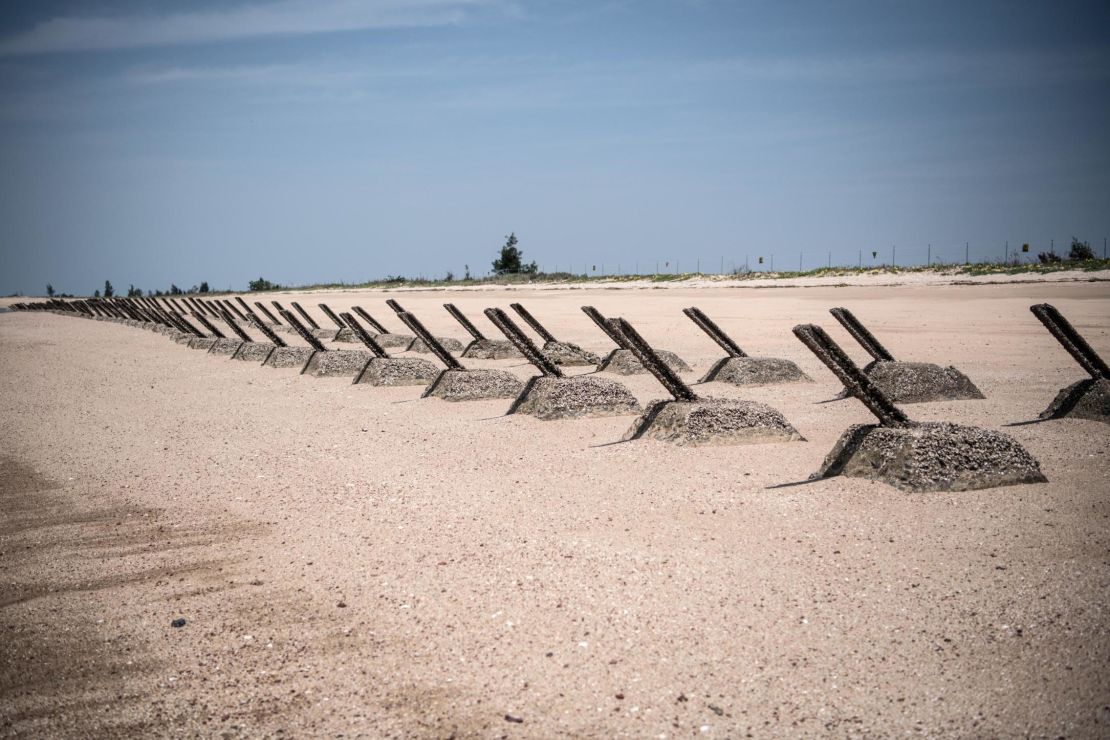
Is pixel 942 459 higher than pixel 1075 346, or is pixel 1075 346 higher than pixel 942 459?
pixel 1075 346

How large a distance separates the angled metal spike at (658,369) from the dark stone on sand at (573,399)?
832mm

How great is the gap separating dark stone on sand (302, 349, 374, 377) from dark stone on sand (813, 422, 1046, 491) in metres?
9.70

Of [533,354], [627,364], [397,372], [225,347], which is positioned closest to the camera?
[533,354]

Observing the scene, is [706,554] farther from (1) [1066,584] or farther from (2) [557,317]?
(2) [557,317]

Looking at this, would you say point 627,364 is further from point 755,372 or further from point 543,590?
point 543,590

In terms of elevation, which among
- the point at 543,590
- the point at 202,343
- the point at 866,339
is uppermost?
the point at 866,339

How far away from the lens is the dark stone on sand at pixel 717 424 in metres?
7.09

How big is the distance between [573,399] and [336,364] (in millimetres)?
6471

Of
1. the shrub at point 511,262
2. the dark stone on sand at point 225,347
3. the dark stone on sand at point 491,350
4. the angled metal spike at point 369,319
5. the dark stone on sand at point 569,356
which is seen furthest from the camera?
the shrub at point 511,262

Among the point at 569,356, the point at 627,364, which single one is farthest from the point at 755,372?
the point at 569,356

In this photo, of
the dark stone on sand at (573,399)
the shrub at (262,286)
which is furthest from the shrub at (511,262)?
the dark stone on sand at (573,399)

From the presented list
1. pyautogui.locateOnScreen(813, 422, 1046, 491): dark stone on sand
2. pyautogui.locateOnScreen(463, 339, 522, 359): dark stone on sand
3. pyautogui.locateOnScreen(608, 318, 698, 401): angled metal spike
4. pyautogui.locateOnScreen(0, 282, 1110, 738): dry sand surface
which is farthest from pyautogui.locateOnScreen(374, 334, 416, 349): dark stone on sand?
pyautogui.locateOnScreen(813, 422, 1046, 491): dark stone on sand

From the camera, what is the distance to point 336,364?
46.8 feet

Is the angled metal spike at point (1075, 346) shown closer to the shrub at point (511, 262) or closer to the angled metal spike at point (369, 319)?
the angled metal spike at point (369, 319)
